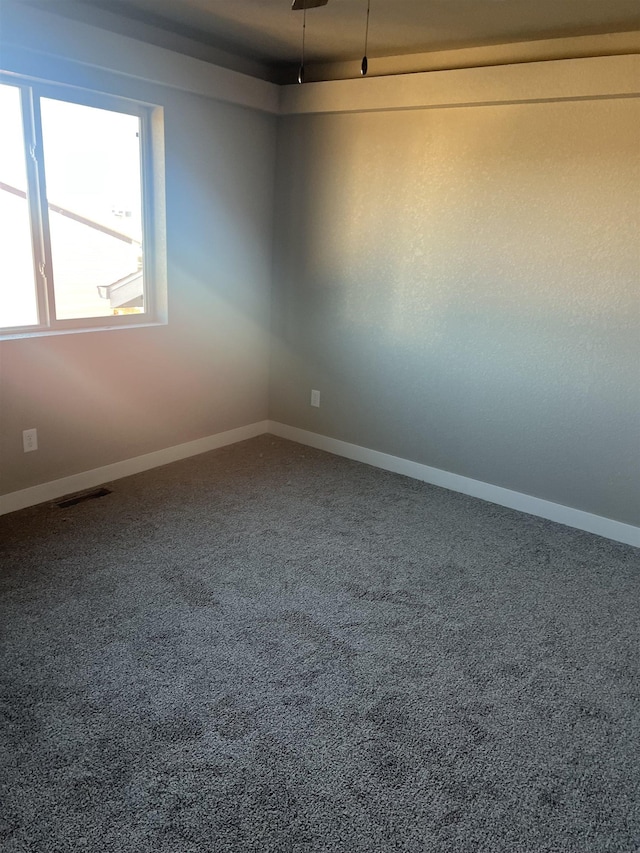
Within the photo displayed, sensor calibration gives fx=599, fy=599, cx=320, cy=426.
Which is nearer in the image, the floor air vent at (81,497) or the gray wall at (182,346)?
the gray wall at (182,346)

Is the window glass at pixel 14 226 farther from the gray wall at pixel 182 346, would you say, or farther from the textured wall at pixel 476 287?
the textured wall at pixel 476 287

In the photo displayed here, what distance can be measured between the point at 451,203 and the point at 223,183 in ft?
4.60

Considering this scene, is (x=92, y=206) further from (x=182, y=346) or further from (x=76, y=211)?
(x=182, y=346)

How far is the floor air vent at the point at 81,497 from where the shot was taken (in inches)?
125

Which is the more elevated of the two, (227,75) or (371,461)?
(227,75)

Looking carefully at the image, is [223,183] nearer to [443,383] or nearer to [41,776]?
[443,383]

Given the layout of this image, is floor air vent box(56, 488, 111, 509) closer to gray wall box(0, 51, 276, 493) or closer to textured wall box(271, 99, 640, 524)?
gray wall box(0, 51, 276, 493)

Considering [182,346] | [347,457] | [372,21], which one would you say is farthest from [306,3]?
[347,457]

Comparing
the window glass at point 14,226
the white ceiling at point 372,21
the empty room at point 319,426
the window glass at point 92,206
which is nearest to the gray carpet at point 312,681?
the empty room at point 319,426

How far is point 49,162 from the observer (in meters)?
2.94

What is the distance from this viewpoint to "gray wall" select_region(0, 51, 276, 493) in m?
3.06

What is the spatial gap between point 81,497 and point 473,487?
2.24 meters

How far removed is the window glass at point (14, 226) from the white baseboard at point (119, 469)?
87 centimetres

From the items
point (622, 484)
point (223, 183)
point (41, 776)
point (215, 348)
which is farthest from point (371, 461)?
point (41, 776)
